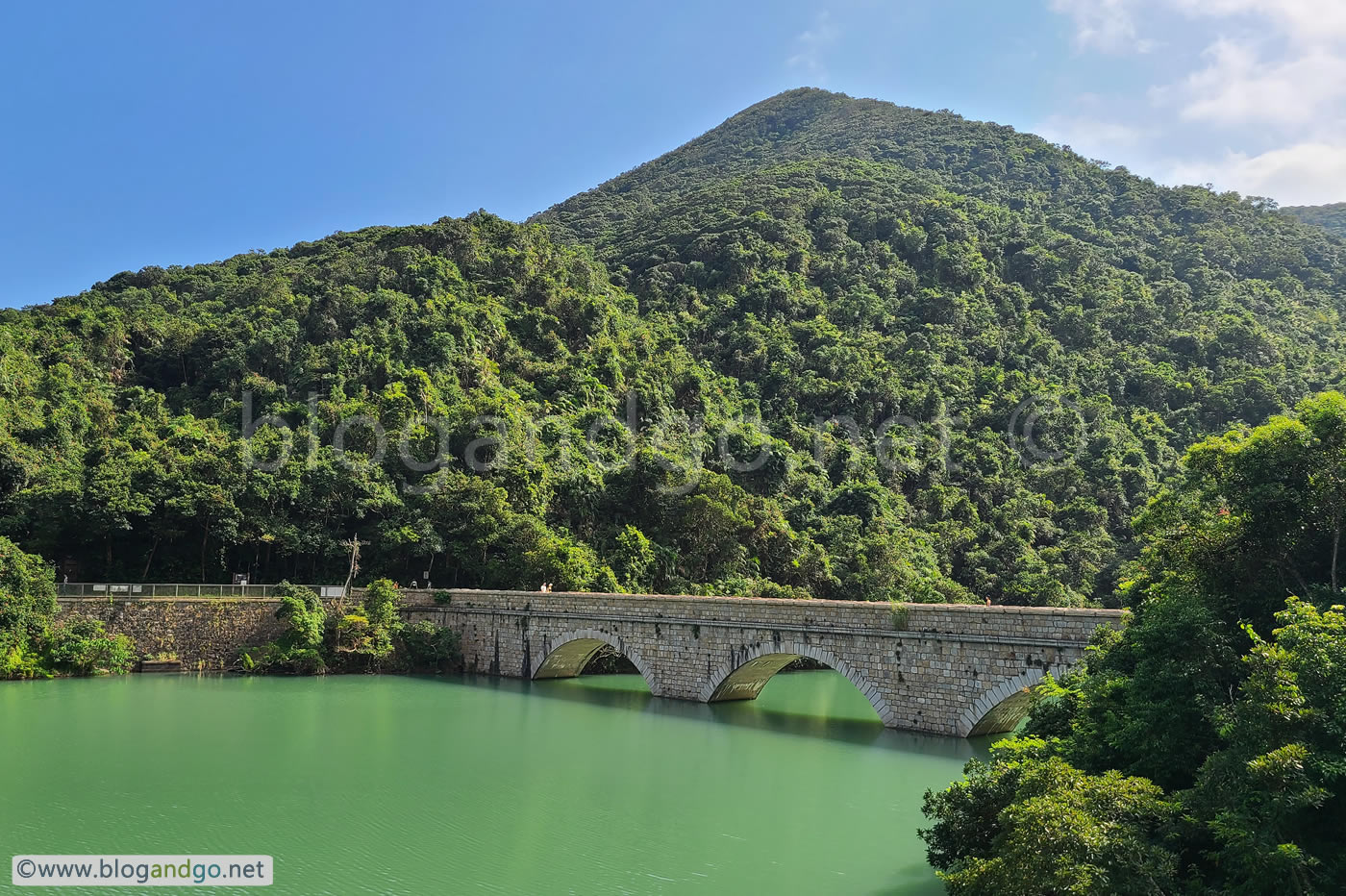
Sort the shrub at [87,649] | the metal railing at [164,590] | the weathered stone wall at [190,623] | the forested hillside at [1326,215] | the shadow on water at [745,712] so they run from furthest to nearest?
the forested hillside at [1326,215] → the weathered stone wall at [190,623] → the metal railing at [164,590] → the shrub at [87,649] → the shadow on water at [745,712]

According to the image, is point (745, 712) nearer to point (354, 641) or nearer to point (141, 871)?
point (354, 641)

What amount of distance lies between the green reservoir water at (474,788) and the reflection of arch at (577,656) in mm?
986

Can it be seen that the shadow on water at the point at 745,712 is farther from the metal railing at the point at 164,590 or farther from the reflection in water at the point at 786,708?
the metal railing at the point at 164,590

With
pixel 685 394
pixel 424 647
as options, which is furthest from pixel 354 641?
pixel 685 394

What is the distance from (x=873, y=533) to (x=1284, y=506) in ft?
96.0

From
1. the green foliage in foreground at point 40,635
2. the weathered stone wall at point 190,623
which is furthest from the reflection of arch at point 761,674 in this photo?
the green foliage in foreground at point 40,635

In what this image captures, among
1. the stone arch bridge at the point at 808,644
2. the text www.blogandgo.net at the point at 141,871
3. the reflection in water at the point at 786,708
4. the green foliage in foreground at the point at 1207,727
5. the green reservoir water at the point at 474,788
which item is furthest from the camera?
the reflection in water at the point at 786,708

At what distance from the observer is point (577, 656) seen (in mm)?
28531

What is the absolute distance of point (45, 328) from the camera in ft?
135

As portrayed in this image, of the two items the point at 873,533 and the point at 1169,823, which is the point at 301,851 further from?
the point at 873,533

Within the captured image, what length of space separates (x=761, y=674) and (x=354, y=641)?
12.7 meters

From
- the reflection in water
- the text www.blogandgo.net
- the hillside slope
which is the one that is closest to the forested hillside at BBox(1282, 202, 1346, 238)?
the hillside slope

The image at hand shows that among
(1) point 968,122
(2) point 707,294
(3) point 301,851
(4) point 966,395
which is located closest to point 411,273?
(2) point 707,294

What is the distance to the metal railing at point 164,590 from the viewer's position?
88.7 ft
